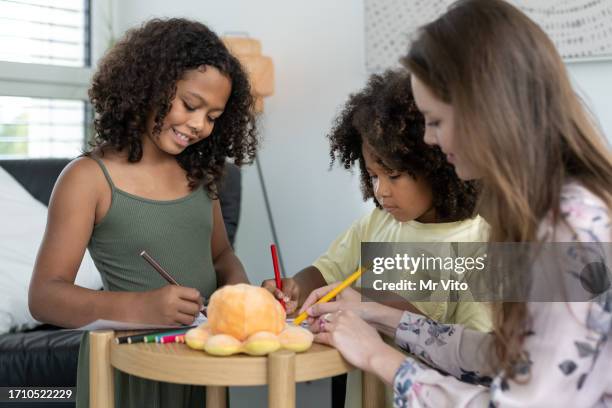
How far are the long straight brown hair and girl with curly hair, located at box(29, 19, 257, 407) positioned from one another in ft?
2.14

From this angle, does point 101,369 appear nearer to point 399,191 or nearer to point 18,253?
point 399,191

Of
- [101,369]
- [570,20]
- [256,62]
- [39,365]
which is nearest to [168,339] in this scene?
[101,369]

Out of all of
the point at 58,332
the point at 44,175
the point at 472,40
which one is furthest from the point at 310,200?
the point at 472,40

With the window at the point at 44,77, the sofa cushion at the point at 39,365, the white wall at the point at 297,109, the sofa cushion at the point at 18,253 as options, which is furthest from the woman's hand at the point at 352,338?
the window at the point at 44,77

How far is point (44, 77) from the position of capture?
3.44 meters

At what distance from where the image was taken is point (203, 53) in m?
1.63

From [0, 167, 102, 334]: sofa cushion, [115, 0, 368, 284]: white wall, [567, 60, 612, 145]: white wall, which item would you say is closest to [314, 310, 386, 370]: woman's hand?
→ [0, 167, 102, 334]: sofa cushion

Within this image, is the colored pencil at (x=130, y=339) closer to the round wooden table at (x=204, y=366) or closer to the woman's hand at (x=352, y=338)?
the round wooden table at (x=204, y=366)

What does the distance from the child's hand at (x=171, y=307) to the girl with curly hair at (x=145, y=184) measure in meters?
0.04

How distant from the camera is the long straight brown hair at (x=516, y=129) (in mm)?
1005

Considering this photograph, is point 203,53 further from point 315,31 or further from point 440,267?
point 315,31

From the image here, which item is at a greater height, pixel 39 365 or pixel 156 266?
pixel 156 266

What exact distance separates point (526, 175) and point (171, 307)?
623mm

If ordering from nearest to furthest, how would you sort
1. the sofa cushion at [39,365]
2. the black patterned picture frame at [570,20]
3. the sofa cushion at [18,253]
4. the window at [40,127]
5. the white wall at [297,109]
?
the sofa cushion at [39,365], the sofa cushion at [18,253], the black patterned picture frame at [570,20], the window at [40,127], the white wall at [297,109]
